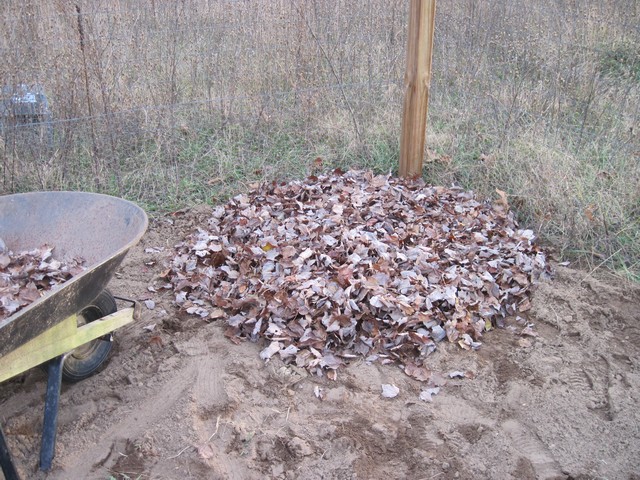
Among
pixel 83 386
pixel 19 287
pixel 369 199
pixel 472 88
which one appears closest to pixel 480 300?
pixel 369 199

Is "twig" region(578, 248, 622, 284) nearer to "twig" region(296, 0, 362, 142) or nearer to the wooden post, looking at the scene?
the wooden post

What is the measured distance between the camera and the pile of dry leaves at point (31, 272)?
3.35 metres

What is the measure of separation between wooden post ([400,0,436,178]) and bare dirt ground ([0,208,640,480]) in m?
2.25

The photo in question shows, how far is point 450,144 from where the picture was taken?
595 centimetres

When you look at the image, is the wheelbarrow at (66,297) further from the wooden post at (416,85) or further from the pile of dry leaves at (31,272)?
the wooden post at (416,85)

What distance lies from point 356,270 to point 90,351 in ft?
5.57

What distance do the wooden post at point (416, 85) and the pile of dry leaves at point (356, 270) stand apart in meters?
0.49

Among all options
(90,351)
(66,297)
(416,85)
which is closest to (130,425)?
(90,351)

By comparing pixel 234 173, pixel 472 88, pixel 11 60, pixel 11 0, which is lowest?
pixel 234 173

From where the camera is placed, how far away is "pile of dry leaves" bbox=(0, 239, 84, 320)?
3352mm

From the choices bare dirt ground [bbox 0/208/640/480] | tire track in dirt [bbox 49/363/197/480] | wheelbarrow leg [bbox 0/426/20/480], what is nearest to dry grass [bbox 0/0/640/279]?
bare dirt ground [bbox 0/208/640/480]

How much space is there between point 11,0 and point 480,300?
5529 mm

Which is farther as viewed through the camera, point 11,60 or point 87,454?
point 11,60

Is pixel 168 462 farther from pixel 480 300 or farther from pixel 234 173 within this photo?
pixel 234 173
